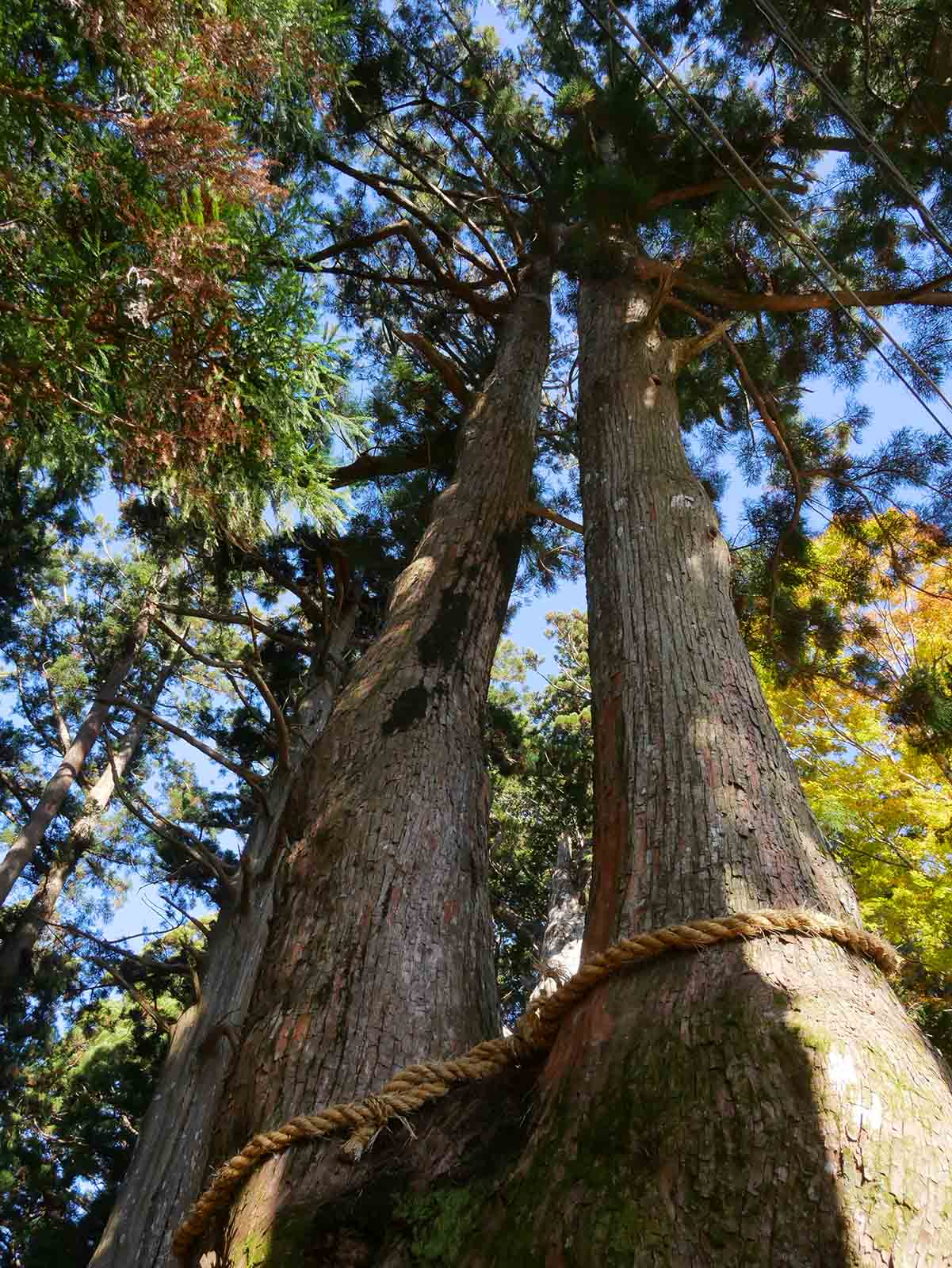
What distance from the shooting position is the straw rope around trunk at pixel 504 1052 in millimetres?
1391

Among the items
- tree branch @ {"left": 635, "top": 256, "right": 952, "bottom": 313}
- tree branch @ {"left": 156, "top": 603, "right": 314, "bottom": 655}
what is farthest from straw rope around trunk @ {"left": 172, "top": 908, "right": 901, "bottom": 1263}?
tree branch @ {"left": 156, "top": 603, "right": 314, "bottom": 655}

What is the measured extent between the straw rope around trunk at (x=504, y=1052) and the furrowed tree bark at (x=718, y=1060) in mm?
32

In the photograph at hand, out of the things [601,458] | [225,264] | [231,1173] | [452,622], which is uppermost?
[225,264]

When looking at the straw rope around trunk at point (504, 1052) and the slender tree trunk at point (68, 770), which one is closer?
the straw rope around trunk at point (504, 1052)

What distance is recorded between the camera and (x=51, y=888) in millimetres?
11086

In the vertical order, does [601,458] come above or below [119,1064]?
above

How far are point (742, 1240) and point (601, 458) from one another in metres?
2.63

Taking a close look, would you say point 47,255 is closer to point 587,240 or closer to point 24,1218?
point 587,240

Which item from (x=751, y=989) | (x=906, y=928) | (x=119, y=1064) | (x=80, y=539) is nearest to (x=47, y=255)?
(x=751, y=989)

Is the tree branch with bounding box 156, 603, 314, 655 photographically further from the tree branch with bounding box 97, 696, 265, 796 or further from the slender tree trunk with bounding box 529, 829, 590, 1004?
the slender tree trunk with bounding box 529, 829, 590, 1004

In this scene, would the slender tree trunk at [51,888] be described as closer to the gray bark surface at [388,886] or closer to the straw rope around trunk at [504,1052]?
the gray bark surface at [388,886]

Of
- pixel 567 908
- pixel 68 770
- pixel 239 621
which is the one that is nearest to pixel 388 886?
pixel 239 621

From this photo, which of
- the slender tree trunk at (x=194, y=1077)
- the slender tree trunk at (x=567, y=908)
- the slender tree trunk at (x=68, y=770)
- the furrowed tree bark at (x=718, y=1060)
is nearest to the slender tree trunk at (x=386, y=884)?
the furrowed tree bark at (x=718, y=1060)

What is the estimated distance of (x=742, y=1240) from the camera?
3.13 feet
